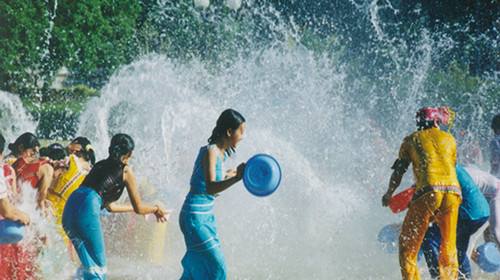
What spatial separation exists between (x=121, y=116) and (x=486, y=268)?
959 centimetres

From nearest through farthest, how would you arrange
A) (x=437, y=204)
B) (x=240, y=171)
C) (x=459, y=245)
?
(x=240, y=171) < (x=437, y=204) < (x=459, y=245)

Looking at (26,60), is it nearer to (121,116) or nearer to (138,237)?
Result: (121,116)

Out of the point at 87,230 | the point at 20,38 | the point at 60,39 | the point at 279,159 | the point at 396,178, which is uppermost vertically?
the point at 60,39

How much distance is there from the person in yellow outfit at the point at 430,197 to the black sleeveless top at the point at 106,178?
2.16 m

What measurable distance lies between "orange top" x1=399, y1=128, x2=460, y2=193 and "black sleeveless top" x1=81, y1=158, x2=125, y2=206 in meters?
2.33

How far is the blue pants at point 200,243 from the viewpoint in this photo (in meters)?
5.32

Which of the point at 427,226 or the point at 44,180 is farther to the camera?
the point at 44,180

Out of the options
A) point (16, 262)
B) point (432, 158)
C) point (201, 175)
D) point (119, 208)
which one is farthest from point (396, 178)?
point (16, 262)

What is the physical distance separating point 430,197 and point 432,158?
32 cm

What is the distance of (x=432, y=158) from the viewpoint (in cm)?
628

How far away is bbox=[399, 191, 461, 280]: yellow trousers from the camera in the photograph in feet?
20.1

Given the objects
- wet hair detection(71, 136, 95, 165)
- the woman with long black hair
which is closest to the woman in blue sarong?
the woman with long black hair

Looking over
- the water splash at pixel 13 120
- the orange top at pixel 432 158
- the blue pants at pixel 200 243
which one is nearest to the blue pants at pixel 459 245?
the orange top at pixel 432 158

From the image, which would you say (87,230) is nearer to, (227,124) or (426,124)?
(227,124)
